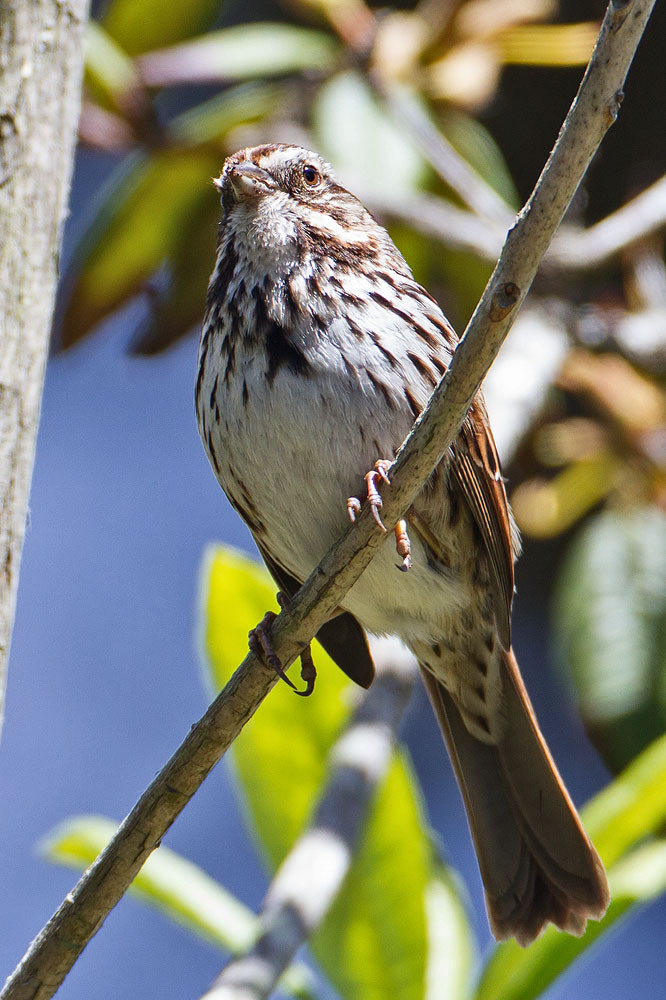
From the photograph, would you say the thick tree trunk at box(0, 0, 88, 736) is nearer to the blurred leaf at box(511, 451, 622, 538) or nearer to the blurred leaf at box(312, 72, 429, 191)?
the blurred leaf at box(312, 72, 429, 191)

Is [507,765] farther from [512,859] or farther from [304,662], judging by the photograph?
[304,662]

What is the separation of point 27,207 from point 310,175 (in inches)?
34.7

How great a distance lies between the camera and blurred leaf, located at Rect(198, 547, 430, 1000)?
9.09 feet

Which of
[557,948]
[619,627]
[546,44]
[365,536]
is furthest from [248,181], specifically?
[557,948]

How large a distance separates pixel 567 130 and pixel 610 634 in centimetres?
194

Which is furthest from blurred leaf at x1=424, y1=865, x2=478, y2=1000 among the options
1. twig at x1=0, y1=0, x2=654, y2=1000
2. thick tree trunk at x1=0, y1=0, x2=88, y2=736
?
thick tree trunk at x1=0, y1=0, x2=88, y2=736

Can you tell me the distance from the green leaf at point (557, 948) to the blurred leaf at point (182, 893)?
0.44 meters

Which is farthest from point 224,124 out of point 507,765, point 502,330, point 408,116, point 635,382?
point 502,330

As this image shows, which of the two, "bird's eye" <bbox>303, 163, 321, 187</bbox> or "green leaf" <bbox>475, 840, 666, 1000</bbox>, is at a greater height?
"bird's eye" <bbox>303, 163, 321, 187</bbox>

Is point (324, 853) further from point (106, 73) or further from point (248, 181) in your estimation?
point (106, 73)

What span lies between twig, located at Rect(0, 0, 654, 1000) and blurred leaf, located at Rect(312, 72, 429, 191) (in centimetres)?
191

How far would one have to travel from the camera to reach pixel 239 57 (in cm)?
357

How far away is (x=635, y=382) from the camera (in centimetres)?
351

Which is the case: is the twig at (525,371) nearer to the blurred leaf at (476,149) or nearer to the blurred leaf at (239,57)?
the blurred leaf at (476,149)
